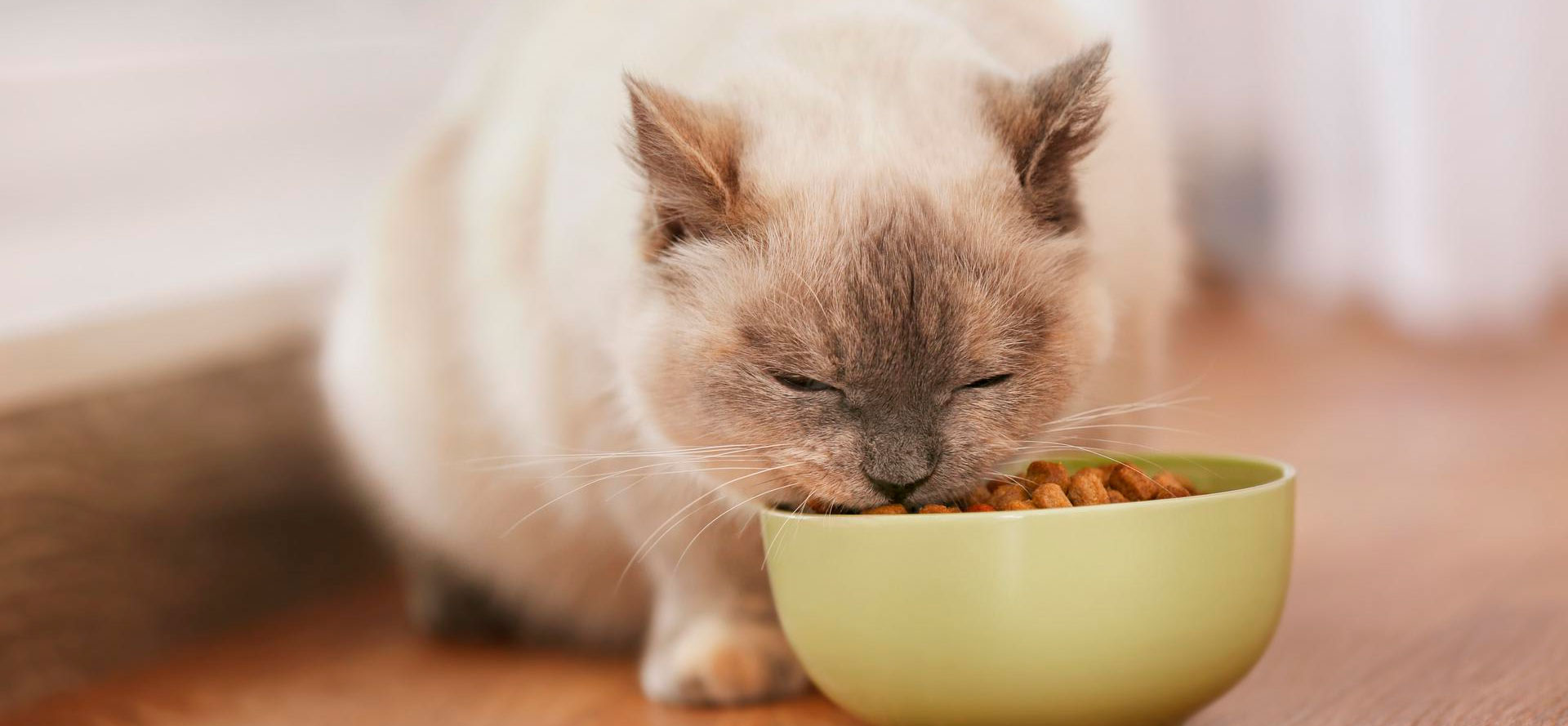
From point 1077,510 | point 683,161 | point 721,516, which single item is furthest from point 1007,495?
point 683,161

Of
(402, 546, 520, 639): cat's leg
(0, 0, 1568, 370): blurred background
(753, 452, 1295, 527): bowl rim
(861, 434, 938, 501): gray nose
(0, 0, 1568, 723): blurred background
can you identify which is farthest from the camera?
(0, 0, 1568, 370): blurred background

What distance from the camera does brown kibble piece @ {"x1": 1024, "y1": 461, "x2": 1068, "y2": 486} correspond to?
129cm

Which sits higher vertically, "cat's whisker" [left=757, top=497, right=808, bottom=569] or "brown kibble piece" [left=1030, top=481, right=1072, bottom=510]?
"brown kibble piece" [left=1030, top=481, right=1072, bottom=510]

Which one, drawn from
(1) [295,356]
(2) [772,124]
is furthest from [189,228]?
(2) [772,124]

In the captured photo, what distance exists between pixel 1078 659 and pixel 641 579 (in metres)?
0.82

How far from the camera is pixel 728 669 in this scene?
5.00ft

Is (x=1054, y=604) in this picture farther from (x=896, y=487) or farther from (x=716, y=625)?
(x=716, y=625)

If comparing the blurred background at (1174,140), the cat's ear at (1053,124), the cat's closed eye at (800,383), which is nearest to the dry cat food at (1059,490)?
the cat's closed eye at (800,383)

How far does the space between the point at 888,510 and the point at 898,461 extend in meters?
0.05

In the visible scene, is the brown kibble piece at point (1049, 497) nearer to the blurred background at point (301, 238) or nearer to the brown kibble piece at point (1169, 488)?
the brown kibble piece at point (1169, 488)

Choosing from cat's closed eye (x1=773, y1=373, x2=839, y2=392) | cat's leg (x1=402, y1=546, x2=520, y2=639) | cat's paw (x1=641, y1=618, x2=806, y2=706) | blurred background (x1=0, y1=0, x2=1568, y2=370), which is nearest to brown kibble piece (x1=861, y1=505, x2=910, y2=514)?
cat's closed eye (x1=773, y1=373, x2=839, y2=392)

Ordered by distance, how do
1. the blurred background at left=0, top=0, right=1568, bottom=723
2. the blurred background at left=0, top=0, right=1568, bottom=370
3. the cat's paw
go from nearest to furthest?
the cat's paw → the blurred background at left=0, top=0, right=1568, bottom=723 → the blurred background at left=0, top=0, right=1568, bottom=370

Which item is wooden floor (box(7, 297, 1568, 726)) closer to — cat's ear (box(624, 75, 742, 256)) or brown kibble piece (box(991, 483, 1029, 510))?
brown kibble piece (box(991, 483, 1029, 510))

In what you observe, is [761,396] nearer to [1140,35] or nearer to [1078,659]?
[1078,659]
